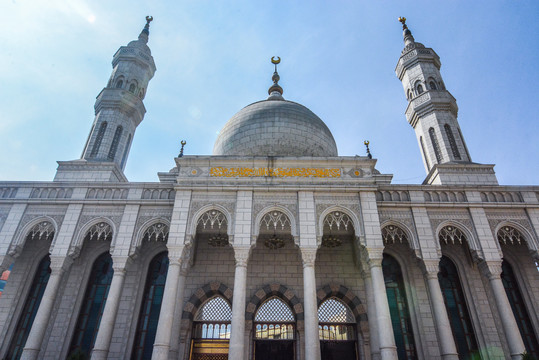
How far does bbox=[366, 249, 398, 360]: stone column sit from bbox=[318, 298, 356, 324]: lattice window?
3.43 meters

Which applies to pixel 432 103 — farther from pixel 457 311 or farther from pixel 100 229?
pixel 100 229

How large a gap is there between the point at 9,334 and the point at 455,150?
2382cm

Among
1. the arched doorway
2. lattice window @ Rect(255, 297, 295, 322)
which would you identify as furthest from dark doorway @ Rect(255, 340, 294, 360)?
lattice window @ Rect(255, 297, 295, 322)

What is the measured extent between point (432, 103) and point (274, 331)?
52.0 ft

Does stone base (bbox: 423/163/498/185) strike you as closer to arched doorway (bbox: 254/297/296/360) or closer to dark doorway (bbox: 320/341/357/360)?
dark doorway (bbox: 320/341/357/360)

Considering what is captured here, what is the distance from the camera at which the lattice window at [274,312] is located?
15.5 metres

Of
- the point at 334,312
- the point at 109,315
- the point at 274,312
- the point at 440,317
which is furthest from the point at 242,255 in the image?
the point at 440,317

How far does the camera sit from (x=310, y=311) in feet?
40.1

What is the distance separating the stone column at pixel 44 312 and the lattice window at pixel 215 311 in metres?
5.92

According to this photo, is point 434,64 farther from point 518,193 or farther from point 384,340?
point 384,340

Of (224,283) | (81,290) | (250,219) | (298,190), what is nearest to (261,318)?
(224,283)

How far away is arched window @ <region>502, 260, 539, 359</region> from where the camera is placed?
1443 cm

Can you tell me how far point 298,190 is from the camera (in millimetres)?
14508

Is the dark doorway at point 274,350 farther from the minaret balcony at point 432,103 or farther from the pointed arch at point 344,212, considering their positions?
the minaret balcony at point 432,103
